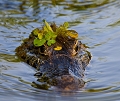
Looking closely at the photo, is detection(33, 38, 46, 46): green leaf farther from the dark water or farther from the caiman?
the dark water

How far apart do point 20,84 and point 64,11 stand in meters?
4.67

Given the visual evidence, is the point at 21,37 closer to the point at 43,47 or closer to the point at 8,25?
the point at 8,25

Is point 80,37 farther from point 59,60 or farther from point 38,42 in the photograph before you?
point 59,60

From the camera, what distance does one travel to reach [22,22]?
10031 mm

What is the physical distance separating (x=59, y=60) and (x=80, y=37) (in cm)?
265

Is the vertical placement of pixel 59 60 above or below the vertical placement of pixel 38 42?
below

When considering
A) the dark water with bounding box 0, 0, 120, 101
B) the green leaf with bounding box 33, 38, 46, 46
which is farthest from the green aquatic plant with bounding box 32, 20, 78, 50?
the dark water with bounding box 0, 0, 120, 101

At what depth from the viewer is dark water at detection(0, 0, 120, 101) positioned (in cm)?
600

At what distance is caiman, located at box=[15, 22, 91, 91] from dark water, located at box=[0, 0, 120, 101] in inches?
5.0

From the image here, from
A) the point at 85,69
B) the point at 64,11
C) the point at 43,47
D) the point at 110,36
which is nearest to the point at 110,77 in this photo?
the point at 85,69

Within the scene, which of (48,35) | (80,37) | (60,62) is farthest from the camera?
(80,37)

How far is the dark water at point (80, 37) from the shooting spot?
5996 millimetres

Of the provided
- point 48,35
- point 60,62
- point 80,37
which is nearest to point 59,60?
point 60,62

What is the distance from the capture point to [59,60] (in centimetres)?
665
